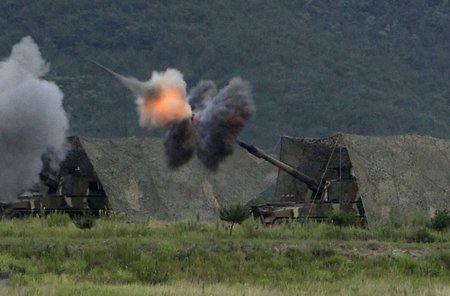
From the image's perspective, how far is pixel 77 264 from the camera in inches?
1203

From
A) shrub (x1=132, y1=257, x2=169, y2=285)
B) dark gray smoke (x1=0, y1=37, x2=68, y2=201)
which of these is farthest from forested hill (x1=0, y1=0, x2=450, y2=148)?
shrub (x1=132, y1=257, x2=169, y2=285)

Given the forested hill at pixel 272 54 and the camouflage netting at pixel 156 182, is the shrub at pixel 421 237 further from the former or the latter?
the forested hill at pixel 272 54

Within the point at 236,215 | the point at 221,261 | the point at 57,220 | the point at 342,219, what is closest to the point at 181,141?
the point at 236,215

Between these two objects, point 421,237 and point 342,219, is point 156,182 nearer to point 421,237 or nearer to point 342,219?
point 342,219

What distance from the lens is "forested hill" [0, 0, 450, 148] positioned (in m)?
125

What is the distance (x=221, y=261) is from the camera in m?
31.4

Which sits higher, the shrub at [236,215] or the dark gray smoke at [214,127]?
the dark gray smoke at [214,127]

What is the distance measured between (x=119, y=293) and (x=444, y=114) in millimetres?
108122

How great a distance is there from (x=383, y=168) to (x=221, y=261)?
12.4 metres

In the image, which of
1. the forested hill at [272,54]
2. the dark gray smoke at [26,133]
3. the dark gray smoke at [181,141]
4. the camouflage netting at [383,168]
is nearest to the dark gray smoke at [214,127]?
the dark gray smoke at [181,141]

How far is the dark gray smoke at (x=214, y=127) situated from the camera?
130 feet

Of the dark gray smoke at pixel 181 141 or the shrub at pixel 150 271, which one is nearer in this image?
the shrub at pixel 150 271

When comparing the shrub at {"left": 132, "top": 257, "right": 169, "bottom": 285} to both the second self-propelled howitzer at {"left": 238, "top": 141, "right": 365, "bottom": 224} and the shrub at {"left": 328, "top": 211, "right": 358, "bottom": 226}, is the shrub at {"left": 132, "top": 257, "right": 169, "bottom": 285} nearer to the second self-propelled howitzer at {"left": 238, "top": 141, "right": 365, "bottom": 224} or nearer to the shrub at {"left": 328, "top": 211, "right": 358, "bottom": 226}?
the shrub at {"left": 328, "top": 211, "right": 358, "bottom": 226}

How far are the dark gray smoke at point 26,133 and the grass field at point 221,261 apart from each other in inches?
340
